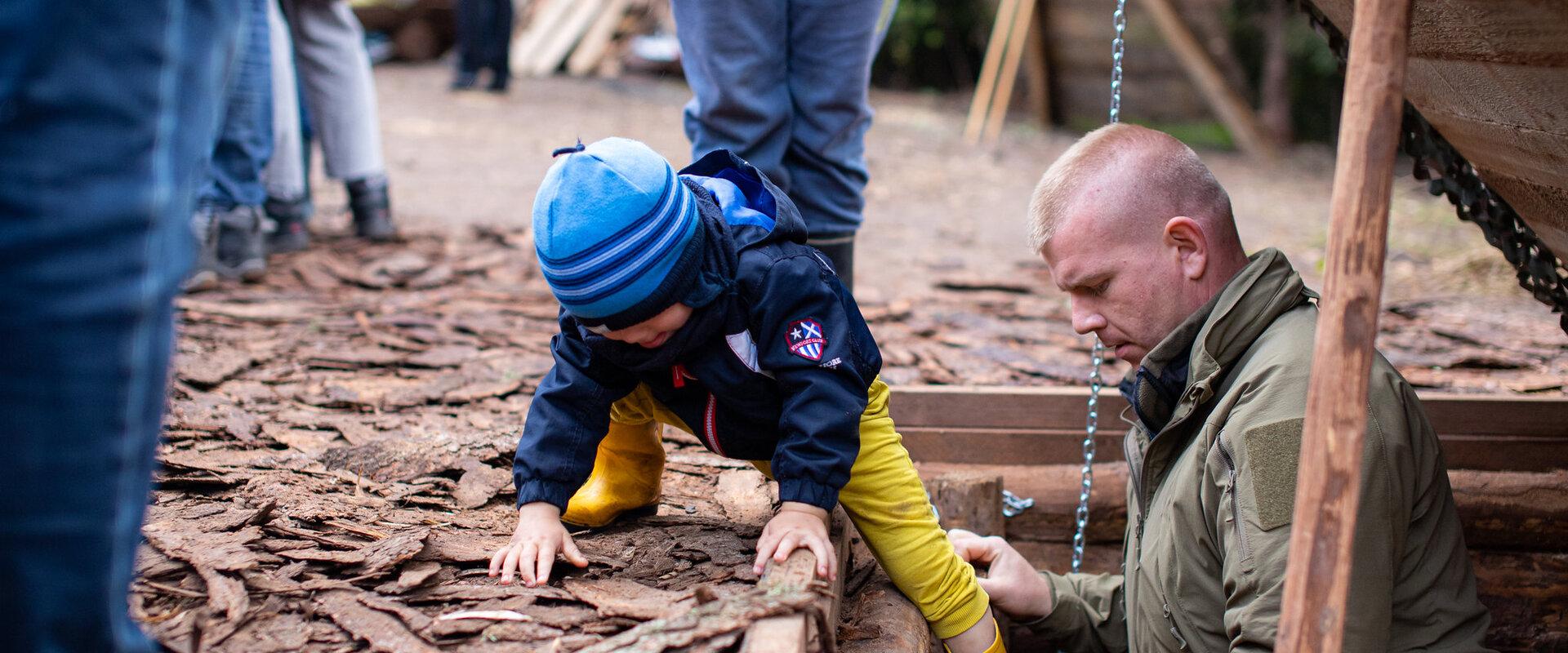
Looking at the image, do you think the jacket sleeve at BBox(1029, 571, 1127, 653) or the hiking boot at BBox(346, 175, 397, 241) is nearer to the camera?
the jacket sleeve at BBox(1029, 571, 1127, 653)

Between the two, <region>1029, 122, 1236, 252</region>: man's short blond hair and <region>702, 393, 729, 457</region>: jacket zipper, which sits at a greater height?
<region>1029, 122, 1236, 252</region>: man's short blond hair

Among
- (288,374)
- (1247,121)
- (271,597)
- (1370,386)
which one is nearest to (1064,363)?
(1370,386)

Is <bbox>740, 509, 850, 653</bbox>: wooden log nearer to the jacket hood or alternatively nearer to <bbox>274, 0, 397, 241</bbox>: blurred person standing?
the jacket hood

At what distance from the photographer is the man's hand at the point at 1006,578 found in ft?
9.00

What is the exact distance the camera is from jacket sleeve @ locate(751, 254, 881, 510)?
2.11 m

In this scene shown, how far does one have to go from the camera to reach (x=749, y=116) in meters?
3.01

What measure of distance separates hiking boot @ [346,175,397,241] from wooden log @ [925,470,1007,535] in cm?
355

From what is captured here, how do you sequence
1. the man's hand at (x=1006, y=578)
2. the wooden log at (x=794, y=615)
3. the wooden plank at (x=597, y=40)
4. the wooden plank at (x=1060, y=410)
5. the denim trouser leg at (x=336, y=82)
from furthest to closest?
1. the wooden plank at (x=597, y=40)
2. the denim trouser leg at (x=336, y=82)
3. the wooden plank at (x=1060, y=410)
4. the man's hand at (x=1006, y=578)
5. the wooden log at (x=794, y=615)

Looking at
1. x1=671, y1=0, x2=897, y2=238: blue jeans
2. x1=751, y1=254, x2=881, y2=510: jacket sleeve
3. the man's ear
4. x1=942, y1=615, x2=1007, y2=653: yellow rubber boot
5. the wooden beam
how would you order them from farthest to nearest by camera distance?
the wooden beam → x1=671, y1=0, x2=897, y2=238: blue jeans → x1=942, y1=615, x2=1007, y2=653: yellow rubber boot → the man's ear → x1=751, y1=254, x2=881, y2=510: jacket sleeve

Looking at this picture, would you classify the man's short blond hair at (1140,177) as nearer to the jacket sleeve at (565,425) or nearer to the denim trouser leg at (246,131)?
the jacket sleeve at (565,425)

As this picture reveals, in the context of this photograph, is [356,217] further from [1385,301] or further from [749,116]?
[1385,301]

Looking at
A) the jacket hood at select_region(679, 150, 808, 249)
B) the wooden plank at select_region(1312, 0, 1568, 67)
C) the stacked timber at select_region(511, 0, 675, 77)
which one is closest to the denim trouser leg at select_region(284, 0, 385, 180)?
the jacket hood at select_region(679, 150, 808, 249)

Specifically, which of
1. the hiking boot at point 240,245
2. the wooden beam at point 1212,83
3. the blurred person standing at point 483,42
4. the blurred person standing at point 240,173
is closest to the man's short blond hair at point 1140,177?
the blurred person standing at point 240,173

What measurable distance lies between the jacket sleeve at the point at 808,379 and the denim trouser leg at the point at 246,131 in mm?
3084
